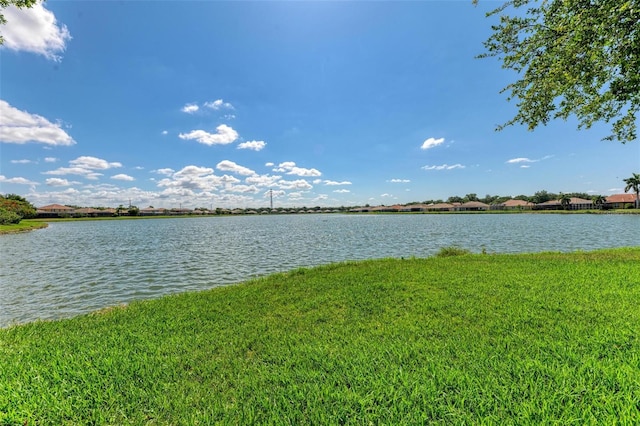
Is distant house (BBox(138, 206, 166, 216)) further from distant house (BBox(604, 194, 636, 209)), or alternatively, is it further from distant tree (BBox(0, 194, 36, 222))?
distant house (BBox(604, 194, 636, 209))

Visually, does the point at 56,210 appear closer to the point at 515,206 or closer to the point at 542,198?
the point at 515,206

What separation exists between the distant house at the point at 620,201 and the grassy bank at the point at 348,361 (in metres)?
125

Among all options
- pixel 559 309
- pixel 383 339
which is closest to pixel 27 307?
pixel 383 339

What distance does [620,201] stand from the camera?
307 ft

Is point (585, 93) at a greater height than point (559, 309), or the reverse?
point (585, 93)

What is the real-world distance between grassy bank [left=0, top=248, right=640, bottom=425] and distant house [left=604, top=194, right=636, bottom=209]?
125 meters

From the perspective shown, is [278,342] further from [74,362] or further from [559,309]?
[559,309]

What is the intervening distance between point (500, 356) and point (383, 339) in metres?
1.71

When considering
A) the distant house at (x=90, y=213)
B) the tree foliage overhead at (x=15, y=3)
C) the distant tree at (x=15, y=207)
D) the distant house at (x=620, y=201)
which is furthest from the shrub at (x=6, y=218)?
the distant house at (x=620, y=201)

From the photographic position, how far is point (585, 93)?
765 cm

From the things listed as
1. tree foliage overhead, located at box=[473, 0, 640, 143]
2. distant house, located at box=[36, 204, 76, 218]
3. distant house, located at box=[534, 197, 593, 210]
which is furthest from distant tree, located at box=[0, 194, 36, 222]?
distant house, located at box=[534, 197, 593, 210]

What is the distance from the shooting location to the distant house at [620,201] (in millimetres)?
90312

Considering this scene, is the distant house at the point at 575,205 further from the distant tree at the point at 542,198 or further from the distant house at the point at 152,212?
the distant house at the point at 152,212

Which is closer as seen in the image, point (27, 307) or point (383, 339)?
point (383, 339)
